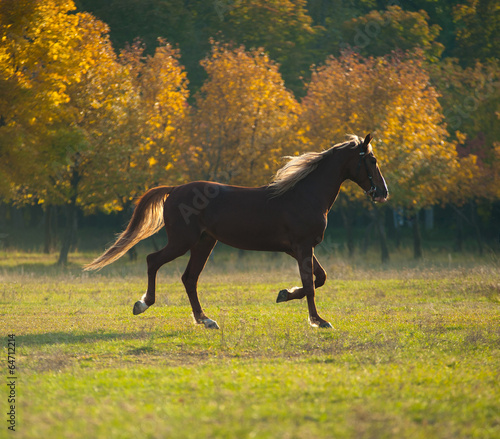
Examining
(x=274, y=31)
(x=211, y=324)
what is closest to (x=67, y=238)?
(x=274, y=31)

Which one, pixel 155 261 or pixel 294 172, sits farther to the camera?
pixel 155 261

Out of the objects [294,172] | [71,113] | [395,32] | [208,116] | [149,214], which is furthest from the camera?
[395,32]

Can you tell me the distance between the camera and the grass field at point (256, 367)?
517 centimetres

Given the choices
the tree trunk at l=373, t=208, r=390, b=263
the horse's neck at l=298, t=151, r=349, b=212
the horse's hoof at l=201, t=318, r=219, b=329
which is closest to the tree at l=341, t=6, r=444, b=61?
the tree trunk at l=373, t=208, r=390, b=263

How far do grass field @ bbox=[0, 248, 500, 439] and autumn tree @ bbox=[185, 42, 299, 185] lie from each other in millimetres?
13966

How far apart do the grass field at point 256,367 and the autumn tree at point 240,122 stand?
550 inches

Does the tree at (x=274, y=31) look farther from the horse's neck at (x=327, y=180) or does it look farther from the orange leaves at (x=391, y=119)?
the horse's neck at (x=327, y=180)

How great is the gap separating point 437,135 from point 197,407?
25.6m

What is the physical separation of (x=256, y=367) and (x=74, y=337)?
11.7 feet

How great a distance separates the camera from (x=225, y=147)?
29922mm

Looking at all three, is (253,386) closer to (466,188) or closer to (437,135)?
(437,135)

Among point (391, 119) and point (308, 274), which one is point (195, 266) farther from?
point (391, 119)

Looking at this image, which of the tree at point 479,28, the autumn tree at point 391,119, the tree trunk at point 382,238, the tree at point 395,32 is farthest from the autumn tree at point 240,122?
the tree at point 479,28

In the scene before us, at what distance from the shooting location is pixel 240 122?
28891mm
